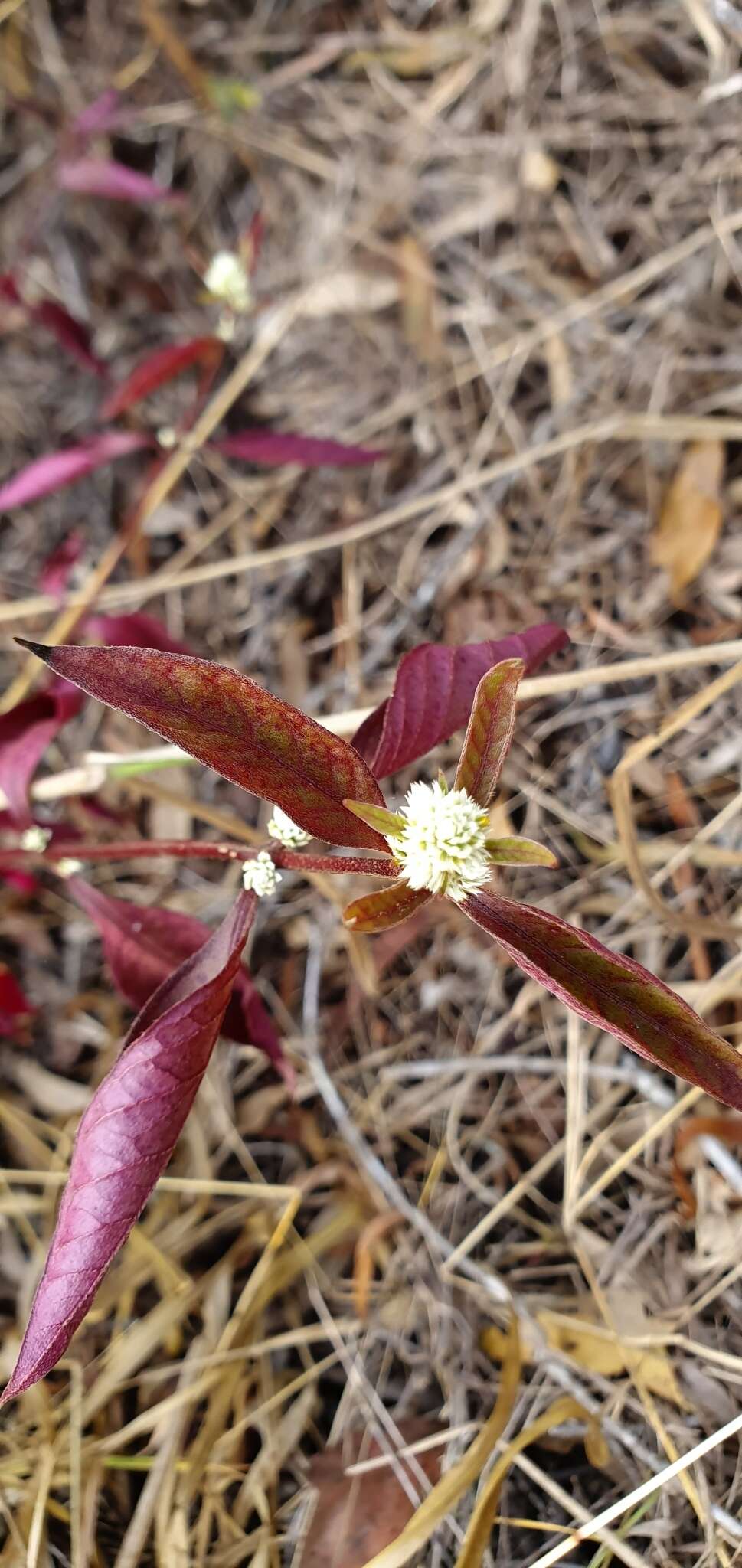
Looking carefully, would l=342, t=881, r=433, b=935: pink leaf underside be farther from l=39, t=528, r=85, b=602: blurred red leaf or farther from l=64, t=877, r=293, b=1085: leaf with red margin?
l=39, t=528, r=85, b=602: blurred red leaf

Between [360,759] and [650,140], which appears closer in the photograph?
[360,759]

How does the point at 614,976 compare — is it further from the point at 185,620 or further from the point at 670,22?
the point at 670,22

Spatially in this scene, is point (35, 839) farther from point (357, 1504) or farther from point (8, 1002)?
point (357, 1504)

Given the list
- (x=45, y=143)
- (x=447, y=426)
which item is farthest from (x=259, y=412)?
(x=45, y=143)

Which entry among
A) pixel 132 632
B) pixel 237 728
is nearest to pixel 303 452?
pixel 132 632

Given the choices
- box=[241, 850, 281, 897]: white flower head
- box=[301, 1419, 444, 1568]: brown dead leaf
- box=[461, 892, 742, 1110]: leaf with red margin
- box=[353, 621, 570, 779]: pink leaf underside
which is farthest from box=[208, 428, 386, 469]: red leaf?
box=[301, 1419, 444, 1568]: brown dead leaf

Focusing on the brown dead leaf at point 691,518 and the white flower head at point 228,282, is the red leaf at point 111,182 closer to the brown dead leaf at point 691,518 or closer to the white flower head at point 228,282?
the white flower head at point 228,282
